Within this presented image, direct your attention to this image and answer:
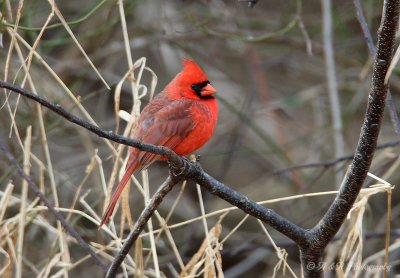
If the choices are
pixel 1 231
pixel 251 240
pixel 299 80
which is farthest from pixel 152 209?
pixel 299 80

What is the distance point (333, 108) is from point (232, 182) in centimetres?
127

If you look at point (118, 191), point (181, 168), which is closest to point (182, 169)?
point (181, 168)

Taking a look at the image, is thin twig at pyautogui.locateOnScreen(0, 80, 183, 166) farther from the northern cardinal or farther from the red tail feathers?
the northern cardinal

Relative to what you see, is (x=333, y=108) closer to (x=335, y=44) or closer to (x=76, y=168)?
(x=335, y=44)

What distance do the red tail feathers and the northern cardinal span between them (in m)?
0.17

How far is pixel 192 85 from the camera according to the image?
8.84 feet

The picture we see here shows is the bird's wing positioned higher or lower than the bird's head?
lower

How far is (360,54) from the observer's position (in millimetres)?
3852

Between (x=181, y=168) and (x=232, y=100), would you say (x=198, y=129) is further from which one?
(x=232, y=100)

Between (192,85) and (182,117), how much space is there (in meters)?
0.21

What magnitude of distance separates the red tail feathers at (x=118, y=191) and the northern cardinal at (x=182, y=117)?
0.55ft

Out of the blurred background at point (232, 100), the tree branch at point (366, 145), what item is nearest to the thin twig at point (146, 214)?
the tree branch at point (366, 145)

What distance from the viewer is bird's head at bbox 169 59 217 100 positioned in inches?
105

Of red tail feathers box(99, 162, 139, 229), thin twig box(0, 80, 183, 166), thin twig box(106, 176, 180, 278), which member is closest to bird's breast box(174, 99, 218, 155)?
red tail feathers box(99, 162, 139, 229)
